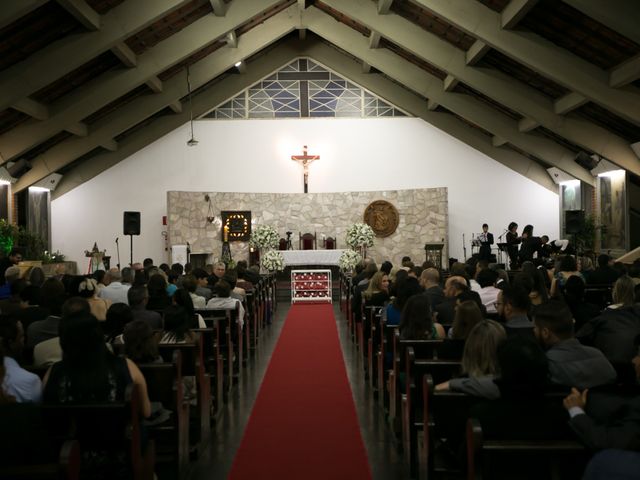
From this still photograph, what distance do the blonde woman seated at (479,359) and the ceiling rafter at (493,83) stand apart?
11.8 metres

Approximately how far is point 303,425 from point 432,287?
225cm

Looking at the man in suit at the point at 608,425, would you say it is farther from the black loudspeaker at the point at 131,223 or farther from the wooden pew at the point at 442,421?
the black loudspeaker at the point at 131,223

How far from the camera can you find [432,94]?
17.3 m

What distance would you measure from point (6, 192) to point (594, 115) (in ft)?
42.9

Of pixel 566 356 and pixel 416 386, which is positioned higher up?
pixel 566 356

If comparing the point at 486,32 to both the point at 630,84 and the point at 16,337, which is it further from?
the point at 16,337

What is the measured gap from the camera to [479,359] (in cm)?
362

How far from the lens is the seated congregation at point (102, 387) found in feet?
9.71

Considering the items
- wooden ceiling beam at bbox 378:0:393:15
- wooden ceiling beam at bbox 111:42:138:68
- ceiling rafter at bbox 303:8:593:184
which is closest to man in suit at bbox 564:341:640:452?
wooden ceiling beam at bbox 111:42:138:68

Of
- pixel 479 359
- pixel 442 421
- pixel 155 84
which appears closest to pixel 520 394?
pixel 479 359

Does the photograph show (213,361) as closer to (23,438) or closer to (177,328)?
(177,328)

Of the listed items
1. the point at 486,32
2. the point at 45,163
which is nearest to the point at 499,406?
the point at 486,32

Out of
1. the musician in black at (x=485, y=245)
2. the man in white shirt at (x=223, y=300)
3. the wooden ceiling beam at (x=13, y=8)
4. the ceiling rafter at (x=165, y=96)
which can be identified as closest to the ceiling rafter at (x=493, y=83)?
the ceiling rafter at (x=165, y=96)

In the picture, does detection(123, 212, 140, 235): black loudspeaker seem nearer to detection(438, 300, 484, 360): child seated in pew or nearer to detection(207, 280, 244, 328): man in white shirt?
detection(207, 280, 244, 328): man in white shirt
